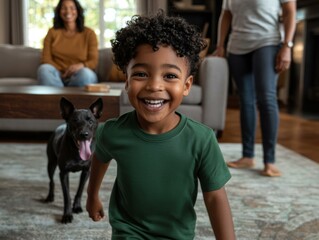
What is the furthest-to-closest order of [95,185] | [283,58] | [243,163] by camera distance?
[243,163] < [283,58] < [95,185]

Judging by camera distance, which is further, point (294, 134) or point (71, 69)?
point (294, 134)

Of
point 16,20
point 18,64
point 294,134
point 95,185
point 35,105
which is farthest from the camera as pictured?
point 16,20

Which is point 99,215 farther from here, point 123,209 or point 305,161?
point 305,161

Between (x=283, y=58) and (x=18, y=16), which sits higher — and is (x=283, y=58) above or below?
below

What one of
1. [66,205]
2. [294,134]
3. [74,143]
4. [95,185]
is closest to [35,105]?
[74,143]

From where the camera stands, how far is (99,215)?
92cm

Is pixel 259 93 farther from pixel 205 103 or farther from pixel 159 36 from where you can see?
pixel 159 36

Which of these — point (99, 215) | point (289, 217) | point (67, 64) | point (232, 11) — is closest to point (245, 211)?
point (289, 217)

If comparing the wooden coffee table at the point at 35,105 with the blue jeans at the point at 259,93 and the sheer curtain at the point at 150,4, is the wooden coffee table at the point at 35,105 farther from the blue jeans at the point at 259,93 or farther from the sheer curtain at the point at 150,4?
Result: the sheer curtain at the point at 150,4

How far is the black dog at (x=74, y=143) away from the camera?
1.27 meters

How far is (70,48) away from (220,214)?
2.60 metres

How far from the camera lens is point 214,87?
2779 millimetres

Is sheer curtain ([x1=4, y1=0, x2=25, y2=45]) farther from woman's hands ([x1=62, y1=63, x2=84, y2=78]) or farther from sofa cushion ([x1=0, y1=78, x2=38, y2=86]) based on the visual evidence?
woman's hands ([x1=62, y1=63, x2=84, y2=78])

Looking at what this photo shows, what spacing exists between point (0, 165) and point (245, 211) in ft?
4.21
